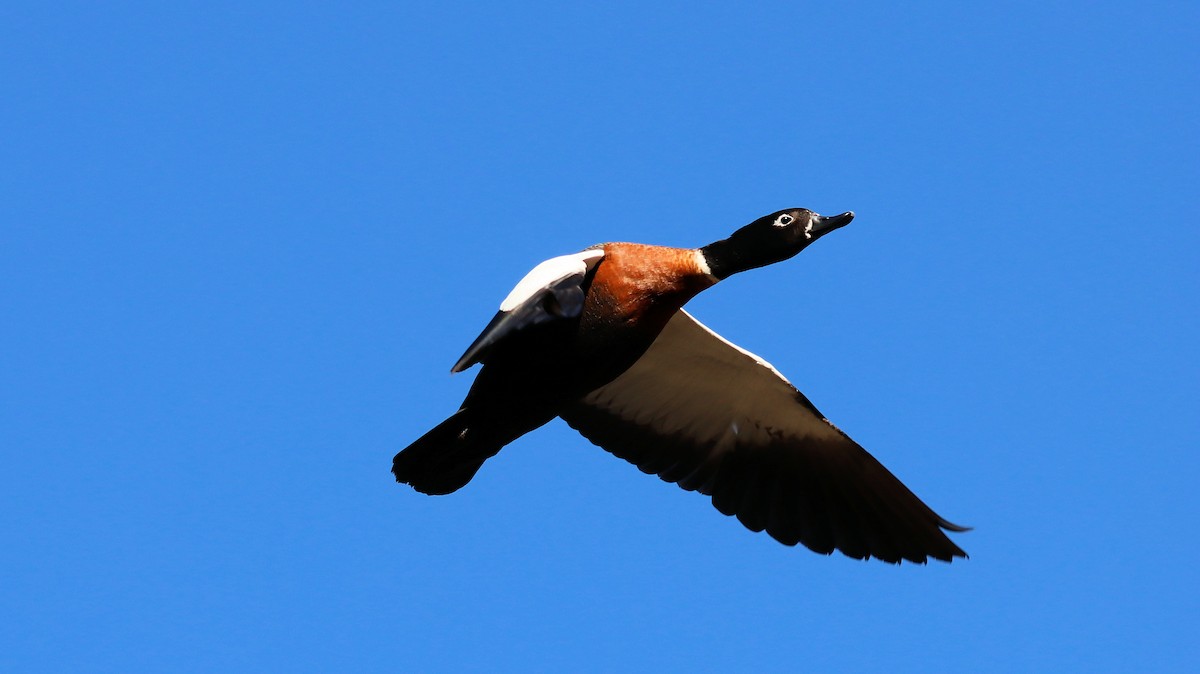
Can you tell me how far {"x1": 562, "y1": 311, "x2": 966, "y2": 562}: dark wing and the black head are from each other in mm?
1225

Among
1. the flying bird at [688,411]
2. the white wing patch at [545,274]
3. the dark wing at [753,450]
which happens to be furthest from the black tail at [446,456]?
the dark wing at [753,450]

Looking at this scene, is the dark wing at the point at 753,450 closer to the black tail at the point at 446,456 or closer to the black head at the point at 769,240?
the black head at the point at 769,240

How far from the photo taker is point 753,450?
33.7 feet

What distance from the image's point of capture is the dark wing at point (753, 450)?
9.87 metres

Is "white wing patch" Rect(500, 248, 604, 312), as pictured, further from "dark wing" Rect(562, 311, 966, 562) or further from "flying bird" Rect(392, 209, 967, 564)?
"dark wing" Rect(562, 311, 966, 562)

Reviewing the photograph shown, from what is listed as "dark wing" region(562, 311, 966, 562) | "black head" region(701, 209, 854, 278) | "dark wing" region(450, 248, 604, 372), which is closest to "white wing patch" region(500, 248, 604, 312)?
"dark wing" region(450, 248, 604, 372)

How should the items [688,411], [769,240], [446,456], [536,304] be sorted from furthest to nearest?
[688,411] < [446,456] < [769,240] < [536,304]

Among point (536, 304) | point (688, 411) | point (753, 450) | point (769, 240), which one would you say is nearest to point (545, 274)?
point (536, 304)

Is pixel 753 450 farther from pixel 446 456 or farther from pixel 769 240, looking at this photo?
pixel 446 456

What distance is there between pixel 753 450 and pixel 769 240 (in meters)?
2.16

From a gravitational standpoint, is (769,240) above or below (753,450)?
above

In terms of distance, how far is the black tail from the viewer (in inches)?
345

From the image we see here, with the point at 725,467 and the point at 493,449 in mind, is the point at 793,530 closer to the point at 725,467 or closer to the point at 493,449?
the point at 725,467

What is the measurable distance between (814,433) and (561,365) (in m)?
2.55
